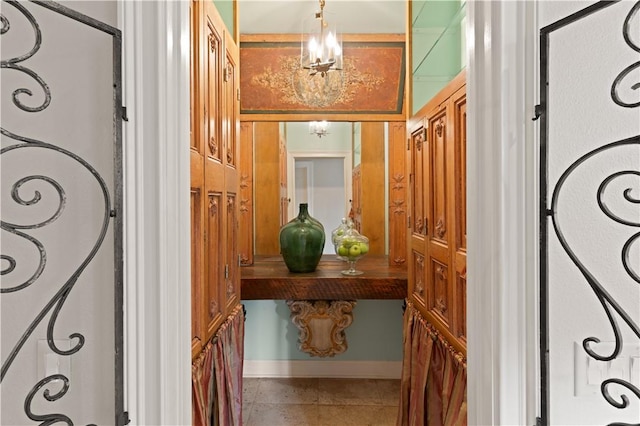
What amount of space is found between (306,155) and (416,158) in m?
1.20

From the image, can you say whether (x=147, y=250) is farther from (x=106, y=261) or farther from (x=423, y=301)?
(x=423, y=301)

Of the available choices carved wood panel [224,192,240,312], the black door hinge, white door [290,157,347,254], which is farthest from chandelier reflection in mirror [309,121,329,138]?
the black door hinge

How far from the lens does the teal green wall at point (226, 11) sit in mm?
1950

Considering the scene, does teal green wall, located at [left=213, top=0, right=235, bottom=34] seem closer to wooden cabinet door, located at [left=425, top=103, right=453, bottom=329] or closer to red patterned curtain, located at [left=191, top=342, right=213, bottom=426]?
wooden cabinet door, located at [left=425, top=103, right=453, bottom=329]

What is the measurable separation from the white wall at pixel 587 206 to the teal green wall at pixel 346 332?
7.55 ft

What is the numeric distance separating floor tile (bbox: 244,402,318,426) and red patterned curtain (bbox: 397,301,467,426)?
0.74 m

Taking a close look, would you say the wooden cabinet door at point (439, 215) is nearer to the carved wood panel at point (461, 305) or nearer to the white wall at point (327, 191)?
the carved wood panel at point (461, 305)

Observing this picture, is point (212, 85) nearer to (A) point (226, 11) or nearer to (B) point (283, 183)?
(A) point (226, 11)

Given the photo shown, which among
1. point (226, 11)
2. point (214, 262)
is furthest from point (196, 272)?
point (226, 11)

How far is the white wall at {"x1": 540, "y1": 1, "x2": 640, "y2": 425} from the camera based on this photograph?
0.93 meters

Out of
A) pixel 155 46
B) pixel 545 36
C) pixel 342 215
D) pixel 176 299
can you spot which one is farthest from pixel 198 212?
pixel 342 215

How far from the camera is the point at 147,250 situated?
948 millimetres

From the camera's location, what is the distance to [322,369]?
329 centimetres

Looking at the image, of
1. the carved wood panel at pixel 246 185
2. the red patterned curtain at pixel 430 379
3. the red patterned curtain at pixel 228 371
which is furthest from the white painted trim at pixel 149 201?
the carved wood panel at pixel 246 185
